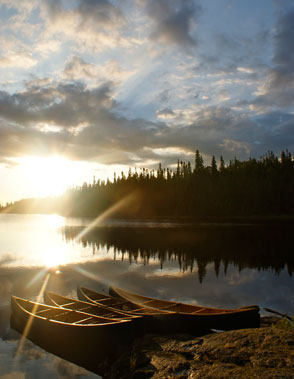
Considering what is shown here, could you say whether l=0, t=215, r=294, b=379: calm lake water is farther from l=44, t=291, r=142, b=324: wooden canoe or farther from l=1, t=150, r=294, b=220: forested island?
l=1, t=150, r=294, b=220: forested island

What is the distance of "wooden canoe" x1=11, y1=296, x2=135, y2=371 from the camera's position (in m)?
10.2

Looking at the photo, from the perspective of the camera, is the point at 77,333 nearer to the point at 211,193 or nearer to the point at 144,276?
the point at 144,276

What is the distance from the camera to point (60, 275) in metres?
24.3

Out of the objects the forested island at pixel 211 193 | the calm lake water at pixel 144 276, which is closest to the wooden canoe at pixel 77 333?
the calm lake water at pixel 144 276

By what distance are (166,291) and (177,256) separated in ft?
47.0

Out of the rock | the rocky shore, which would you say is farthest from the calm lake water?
the rock

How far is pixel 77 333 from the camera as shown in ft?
35.1

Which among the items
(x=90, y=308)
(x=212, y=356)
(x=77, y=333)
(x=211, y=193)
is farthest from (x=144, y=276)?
(x=211, y=193)

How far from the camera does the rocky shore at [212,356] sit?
801 cm

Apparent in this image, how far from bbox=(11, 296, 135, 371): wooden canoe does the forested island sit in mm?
116585

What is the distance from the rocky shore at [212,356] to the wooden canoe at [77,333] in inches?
23.3

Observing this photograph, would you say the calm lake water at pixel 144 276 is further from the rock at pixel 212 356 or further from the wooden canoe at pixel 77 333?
the rock at pixel 212 356

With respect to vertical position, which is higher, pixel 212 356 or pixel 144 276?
pixel 212 356

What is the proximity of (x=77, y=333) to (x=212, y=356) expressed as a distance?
189 inches
